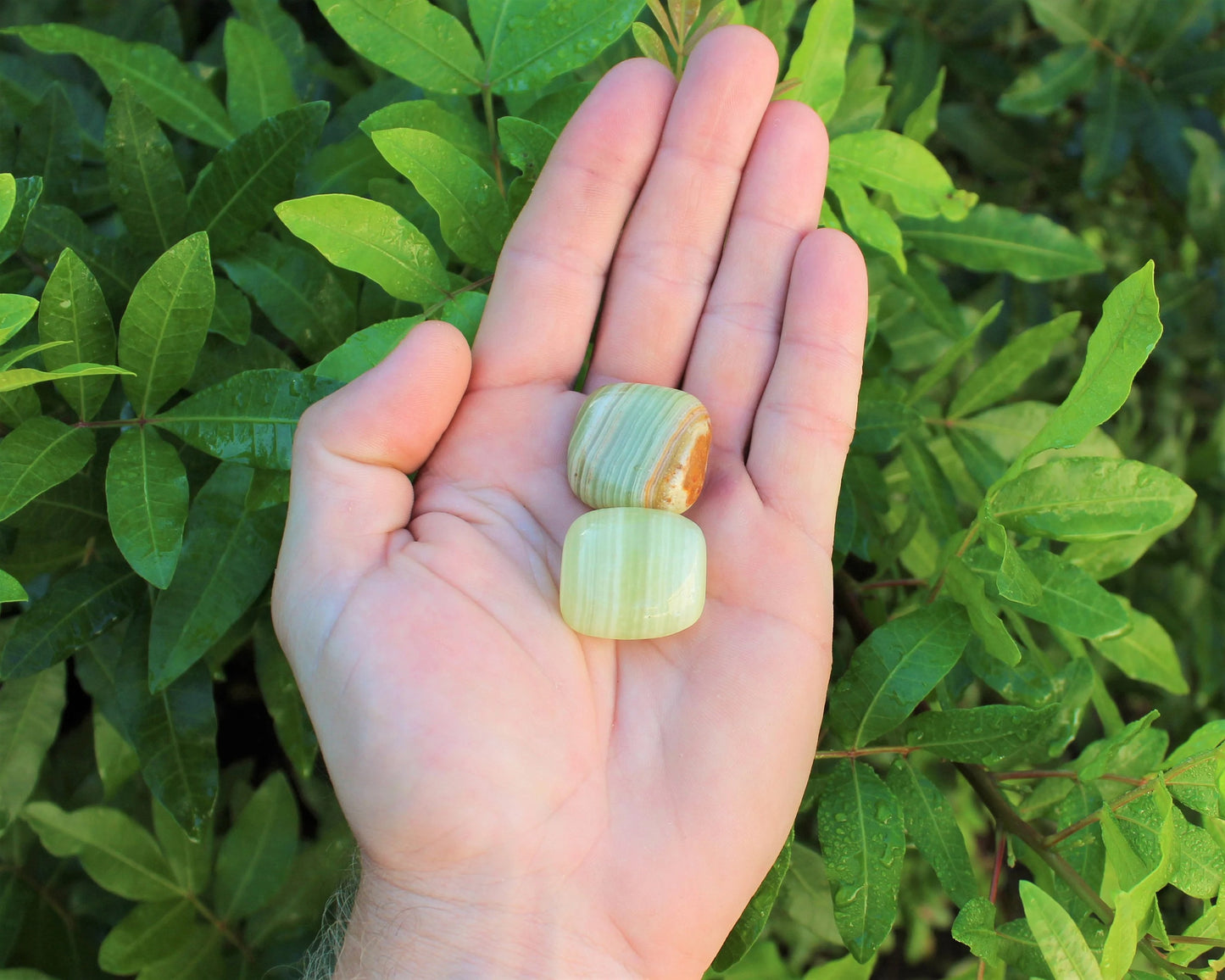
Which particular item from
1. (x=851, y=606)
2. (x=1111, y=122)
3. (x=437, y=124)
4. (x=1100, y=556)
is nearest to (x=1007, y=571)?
(x=851, y=606)

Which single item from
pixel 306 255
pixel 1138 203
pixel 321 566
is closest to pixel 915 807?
pixel 321 566

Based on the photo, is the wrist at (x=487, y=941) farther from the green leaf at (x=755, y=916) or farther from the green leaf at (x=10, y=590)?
the green leaf at (x=10, y=590)

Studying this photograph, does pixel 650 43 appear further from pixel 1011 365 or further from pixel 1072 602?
pixel 1072 602

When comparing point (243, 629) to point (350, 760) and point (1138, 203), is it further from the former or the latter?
point (1138, 203)

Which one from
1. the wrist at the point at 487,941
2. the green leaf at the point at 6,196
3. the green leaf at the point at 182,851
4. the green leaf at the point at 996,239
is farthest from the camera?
the green leaf at the point at 996,239

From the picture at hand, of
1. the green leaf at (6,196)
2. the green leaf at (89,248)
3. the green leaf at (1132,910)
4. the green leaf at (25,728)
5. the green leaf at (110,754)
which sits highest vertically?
the green leaf at (6,196)

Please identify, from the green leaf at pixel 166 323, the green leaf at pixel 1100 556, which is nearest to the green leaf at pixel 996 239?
the green leaf at pixel 1100 556
